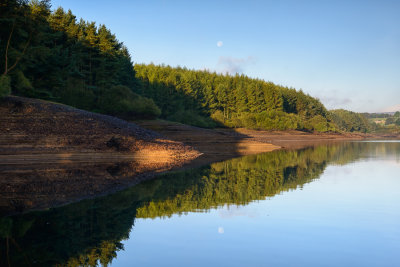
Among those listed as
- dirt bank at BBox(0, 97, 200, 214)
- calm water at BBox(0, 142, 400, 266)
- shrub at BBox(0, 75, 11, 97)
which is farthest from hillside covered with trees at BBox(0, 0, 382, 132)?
calm water at BBox(0, 142, 400, 266)

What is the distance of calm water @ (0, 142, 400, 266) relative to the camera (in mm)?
6680

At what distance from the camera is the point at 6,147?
2703cm

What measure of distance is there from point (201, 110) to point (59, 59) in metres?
67.1

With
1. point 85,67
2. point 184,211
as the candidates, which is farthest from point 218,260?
point 85,67

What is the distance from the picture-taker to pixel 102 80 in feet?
198

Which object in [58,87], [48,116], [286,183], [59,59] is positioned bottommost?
[286,183]

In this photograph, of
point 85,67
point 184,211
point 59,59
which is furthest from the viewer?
point 85,67

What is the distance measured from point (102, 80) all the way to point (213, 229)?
55905 millimetres

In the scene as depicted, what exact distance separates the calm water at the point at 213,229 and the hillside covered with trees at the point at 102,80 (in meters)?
24.1

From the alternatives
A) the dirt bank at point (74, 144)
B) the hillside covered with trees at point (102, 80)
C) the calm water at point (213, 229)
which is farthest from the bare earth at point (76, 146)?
the calm water at point (213, 229)

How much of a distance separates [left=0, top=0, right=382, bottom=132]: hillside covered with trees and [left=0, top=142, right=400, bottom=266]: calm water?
24.1m

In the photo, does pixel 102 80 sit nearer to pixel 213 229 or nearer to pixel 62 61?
pixel 62 61

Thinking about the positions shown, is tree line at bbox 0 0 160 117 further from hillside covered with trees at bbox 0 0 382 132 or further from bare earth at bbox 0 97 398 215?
bare earth at bbox 0 97 398 215

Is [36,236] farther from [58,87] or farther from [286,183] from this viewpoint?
[58,87]
